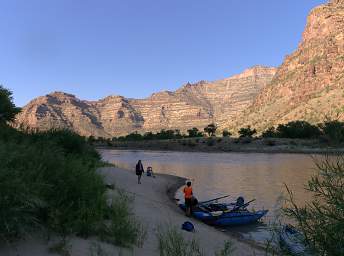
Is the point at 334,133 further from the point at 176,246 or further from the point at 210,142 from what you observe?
the point at 210,142

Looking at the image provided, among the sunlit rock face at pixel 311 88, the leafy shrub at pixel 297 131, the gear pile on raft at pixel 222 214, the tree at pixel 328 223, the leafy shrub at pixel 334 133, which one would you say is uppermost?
the sunlit rock face at pixel 311 88

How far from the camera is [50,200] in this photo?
957cm

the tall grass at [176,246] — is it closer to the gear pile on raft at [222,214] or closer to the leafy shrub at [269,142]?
the gear pile on raft at [222,214]

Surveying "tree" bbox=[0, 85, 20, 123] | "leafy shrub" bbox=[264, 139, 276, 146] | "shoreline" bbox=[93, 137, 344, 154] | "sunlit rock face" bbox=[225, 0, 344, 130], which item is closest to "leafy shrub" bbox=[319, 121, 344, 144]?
"tree" bbox=[0, 85, 20, 123]

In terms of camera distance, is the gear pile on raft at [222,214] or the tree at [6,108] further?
the tree at [6,108]

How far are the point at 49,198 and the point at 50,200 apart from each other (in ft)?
0.54

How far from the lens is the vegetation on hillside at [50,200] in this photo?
7.60m

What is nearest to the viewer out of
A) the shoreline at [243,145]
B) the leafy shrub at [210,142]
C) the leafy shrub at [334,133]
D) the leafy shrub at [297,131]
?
the leafy shrub at [334,133]

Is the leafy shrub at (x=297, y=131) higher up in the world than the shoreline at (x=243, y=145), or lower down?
higher up

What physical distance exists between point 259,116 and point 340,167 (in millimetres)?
184343

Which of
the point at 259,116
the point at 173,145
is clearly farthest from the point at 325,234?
the point at 259,116

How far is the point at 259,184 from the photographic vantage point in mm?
33000

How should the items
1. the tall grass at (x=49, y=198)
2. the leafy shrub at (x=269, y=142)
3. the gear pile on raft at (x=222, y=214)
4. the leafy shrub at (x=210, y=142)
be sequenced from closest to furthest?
the tall grass at (x=49, y=198) < the gear pile on raft at (x=222, y=214) < the leafy shrub at (x=269, y=142) < the leafy shrub at (x=210, y=142)

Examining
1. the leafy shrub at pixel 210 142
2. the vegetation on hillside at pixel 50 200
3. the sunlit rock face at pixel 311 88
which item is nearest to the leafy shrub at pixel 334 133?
the vegetation on hillside at pixel 50 200
